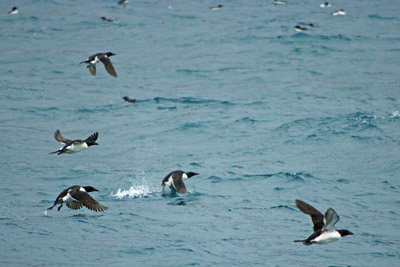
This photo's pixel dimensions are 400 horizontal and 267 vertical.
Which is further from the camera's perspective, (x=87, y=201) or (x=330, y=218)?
(x=87, y=201)

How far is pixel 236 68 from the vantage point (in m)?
23.1

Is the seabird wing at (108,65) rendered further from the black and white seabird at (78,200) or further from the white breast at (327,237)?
the white breast at (327,237)

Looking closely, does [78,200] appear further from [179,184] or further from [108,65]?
[108,65]

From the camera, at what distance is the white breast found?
8.05 metres

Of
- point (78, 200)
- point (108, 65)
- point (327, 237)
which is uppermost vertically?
point (108, 65)

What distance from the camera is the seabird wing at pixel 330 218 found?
7691mm

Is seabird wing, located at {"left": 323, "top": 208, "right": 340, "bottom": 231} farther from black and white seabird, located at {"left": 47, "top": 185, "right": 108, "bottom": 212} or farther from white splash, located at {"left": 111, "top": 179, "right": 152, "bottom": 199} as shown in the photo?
white splash, located at {"left": 111, "top": 179, "right": 152, "bottom": 199}

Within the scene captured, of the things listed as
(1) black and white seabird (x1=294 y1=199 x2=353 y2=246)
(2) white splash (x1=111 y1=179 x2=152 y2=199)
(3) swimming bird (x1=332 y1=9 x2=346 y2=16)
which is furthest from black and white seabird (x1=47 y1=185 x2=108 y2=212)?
(3) swimming bird (x1=332 y1=9 x2=346 y2=16)

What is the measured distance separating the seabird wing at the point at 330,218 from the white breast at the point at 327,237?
0.07m

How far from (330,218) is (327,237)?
447 mm

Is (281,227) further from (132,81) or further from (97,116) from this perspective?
(132,81)

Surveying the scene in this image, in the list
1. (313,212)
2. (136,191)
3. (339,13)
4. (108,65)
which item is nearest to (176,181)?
(136,191)

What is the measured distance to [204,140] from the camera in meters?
15.3

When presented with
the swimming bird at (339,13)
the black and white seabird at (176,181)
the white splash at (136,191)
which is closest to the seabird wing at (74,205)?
the white splash at (136,191)
